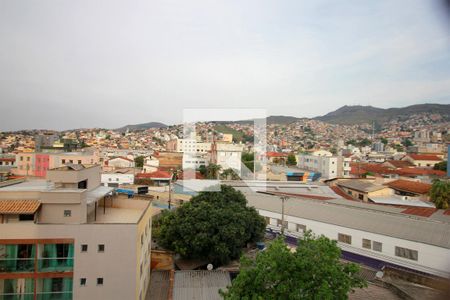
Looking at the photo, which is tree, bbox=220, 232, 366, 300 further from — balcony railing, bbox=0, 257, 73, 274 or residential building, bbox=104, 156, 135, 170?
residential building, bbox=104, 156, 135, 170

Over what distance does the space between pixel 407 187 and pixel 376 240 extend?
15558 mm

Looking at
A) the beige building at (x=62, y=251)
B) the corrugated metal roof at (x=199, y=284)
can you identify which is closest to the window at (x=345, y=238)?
the corrugated metal roof at (x=199, y=284)

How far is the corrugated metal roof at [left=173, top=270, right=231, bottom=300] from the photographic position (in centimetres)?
979

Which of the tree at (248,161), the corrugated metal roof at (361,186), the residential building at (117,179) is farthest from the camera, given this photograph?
the tree at (248,161)

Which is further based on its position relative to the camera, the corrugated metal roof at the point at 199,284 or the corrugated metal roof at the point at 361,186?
the corrugated metal roof at the point at 361,186

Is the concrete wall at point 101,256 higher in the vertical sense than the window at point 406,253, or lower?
higher

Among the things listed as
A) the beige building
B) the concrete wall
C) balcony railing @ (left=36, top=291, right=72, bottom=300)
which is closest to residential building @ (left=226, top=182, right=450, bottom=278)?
the concrete wall

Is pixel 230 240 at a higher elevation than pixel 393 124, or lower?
lower

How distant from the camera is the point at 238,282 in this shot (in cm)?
675

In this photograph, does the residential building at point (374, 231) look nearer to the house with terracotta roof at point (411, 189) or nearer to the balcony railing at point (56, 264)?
the house with terracotta roof at point (411, 189)

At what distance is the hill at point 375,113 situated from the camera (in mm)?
115238

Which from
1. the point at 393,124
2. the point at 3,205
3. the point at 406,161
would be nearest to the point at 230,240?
the point at 3,205

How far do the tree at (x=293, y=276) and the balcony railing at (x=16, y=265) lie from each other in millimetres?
4954

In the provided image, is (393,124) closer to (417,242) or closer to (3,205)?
(417,242)
